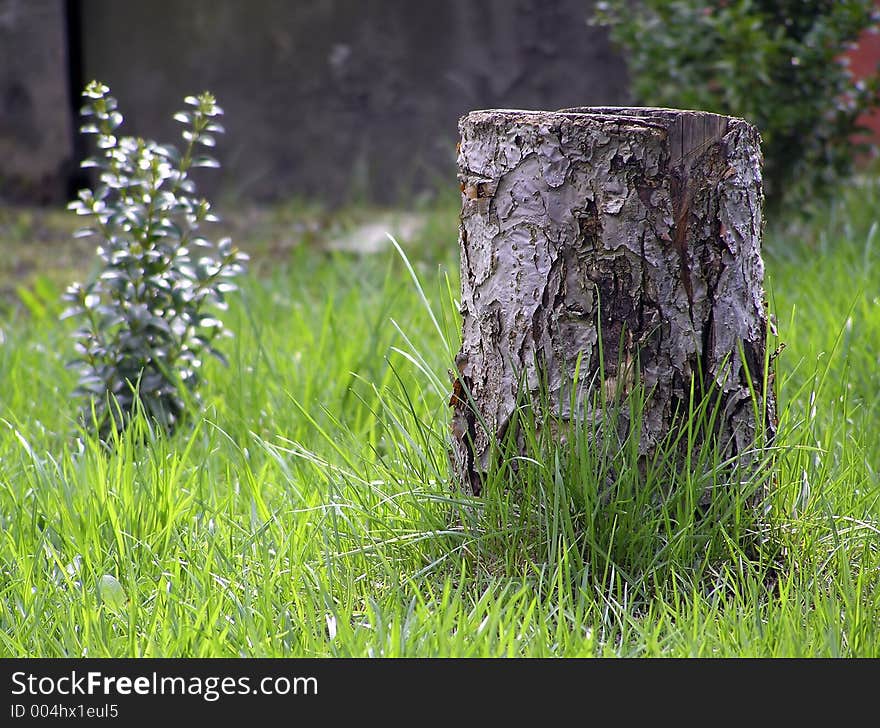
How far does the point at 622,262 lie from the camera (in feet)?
5.90

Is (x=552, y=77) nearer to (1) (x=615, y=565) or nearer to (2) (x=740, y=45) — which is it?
(2) (x=740, y=45)

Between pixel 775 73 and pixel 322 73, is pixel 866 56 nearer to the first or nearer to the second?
pixel 775 73

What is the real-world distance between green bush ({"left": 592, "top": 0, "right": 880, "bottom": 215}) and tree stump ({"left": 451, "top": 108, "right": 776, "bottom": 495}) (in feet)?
8.24

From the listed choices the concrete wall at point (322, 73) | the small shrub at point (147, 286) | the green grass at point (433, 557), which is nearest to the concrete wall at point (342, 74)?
the concrete wall at point (322, 73)

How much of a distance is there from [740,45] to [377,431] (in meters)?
2.51

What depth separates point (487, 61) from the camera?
5.84 meters

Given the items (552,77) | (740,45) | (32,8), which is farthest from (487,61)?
(32,8)

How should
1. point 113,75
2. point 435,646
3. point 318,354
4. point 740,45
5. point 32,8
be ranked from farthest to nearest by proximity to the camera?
point 113,75 → point 32,8 → point 740,45 → point 318,354 → point 435,646

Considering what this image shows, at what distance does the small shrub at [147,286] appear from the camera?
8.63 feet

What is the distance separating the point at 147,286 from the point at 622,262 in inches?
55.0

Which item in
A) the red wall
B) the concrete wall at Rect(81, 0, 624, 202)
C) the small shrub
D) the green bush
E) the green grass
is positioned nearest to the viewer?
the green grass

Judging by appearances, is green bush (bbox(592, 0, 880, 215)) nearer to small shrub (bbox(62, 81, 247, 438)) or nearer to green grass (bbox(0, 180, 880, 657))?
green grass (bbox(0, 180, 880, 657))

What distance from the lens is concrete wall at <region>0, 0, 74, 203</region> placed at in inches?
225

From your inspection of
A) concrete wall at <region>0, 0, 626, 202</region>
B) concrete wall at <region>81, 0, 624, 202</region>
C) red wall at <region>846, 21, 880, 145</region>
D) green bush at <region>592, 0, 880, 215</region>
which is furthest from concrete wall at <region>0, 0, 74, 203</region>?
red wall at <region>846, 21, 880, 145</region>
